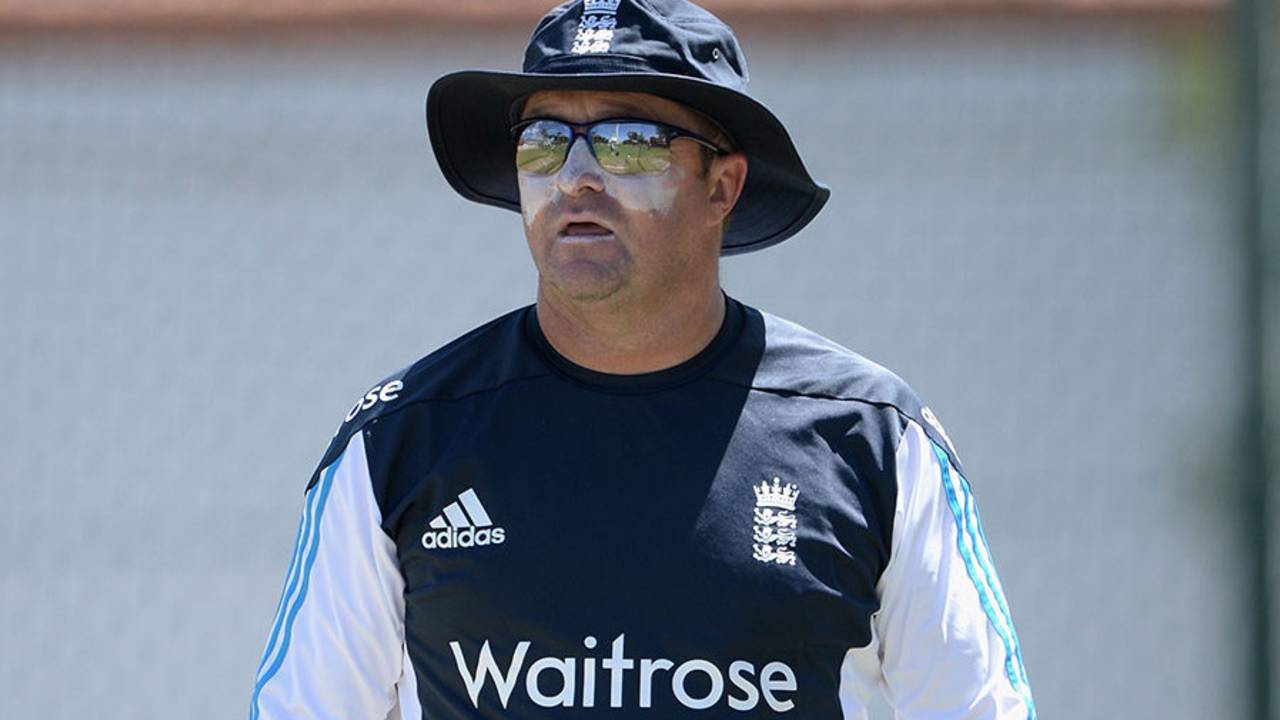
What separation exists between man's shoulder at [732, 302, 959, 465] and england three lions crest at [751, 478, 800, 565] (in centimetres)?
→ 15

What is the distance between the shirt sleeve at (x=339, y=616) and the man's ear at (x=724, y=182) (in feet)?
1.93

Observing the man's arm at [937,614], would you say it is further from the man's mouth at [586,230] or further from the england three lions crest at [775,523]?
the man's mouth at [586,230]

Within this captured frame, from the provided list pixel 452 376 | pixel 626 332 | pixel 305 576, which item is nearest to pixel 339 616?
pixel 305 576

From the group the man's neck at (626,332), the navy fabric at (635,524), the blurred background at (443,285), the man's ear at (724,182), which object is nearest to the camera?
the navy fabric at (635,524)

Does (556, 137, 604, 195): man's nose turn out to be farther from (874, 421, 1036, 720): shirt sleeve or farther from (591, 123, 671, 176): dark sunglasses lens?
(874, 421, 1036, 720): shirt sleeve

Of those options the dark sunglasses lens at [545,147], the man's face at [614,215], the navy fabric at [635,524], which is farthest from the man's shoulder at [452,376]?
the dark sunglasses lens at [545,147]

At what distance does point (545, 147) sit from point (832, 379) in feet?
1.61

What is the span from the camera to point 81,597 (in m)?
A: 4.49

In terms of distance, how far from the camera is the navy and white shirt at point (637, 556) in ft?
7.38

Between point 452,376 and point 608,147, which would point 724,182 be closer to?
point 608,147

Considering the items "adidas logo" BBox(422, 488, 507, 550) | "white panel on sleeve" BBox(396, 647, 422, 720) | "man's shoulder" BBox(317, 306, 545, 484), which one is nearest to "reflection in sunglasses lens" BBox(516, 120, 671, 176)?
"man's shoulder" BBox(317, 306, 545, 484)

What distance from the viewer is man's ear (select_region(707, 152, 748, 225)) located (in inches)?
97.2

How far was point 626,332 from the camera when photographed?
2.36 metres

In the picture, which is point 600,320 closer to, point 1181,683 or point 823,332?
point 823,332
